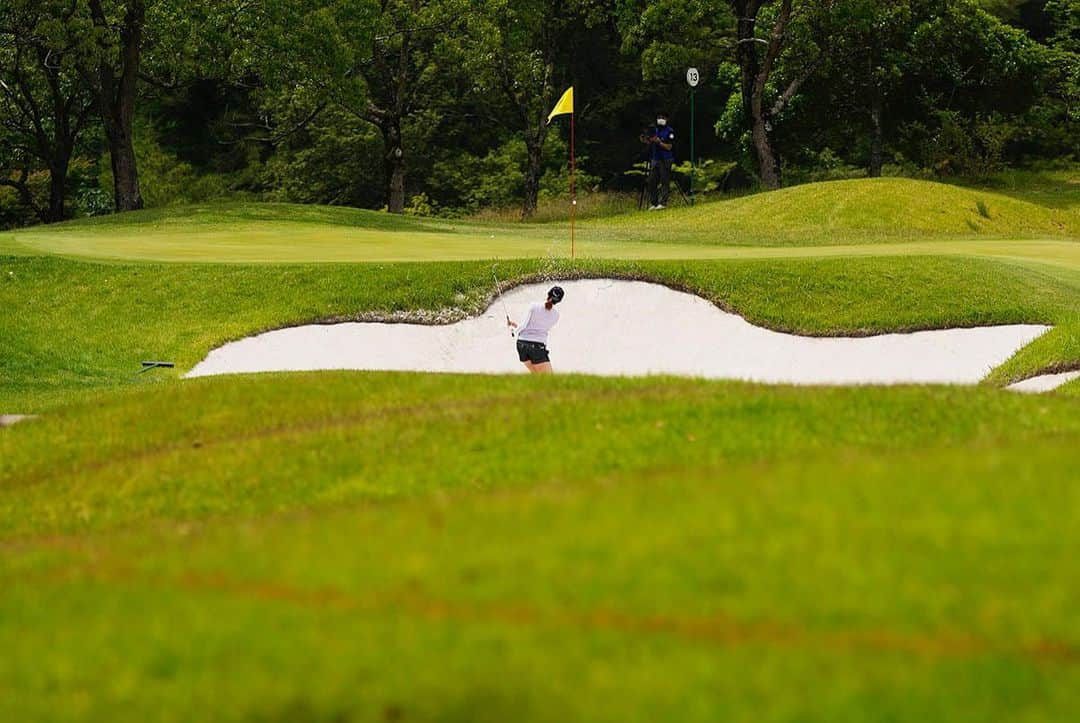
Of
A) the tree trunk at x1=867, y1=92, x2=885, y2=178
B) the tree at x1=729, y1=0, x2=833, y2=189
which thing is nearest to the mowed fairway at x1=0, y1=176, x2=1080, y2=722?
the tree at x1=729, y1=0, x2=833, y2=189

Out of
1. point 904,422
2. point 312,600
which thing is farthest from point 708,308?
point 312,600

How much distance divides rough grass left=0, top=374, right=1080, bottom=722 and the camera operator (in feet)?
126

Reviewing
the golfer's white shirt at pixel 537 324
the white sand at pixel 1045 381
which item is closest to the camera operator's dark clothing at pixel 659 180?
the golfer's white shirt at pixel 537 324

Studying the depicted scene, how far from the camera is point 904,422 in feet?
44.3

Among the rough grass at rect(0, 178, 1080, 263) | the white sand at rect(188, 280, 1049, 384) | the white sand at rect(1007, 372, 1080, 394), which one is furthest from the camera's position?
the rough grass at rect(0, 178, 1080, 263)

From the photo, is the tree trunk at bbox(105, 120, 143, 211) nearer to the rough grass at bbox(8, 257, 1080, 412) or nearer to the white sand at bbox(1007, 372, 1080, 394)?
Result: the rough grass at bbox(8, 257, 1080, 412)

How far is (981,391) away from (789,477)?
6115mm

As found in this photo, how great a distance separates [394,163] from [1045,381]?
38.0 meters

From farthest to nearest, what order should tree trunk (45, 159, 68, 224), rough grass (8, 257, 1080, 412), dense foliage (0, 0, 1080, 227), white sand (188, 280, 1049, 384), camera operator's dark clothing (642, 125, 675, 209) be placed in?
tree trunk (45, 159, 68, 224)
camera operator's dark clothing (642, 125, 675, 209)
dense foliage (0, 0, 1080, 227)
rough grass (8, 257, 1080, 412)
white sand (188, 280, 1049, 384)

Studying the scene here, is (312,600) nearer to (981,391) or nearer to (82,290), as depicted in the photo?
(981,391)

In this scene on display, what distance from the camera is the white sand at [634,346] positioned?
2611 centimetres

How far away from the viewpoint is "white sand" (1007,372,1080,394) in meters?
22.6

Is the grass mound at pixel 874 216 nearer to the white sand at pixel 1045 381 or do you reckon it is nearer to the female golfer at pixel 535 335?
the white sand at pixel 1045 381

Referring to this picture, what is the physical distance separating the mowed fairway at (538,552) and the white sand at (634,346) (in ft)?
24.9
